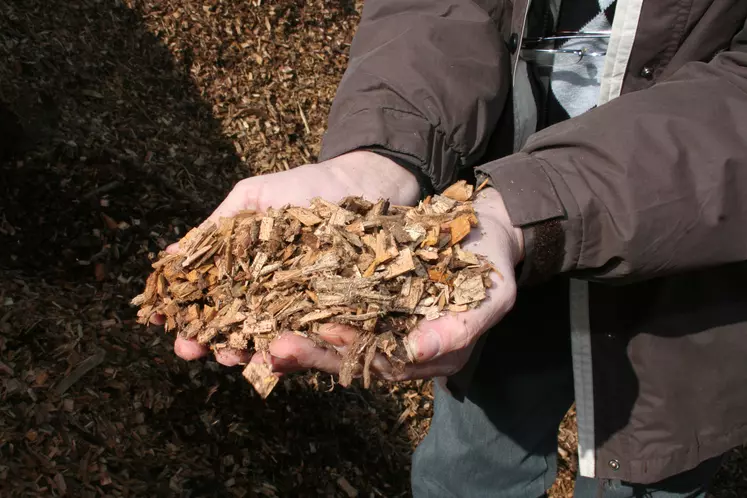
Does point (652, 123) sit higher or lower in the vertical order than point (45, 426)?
higher

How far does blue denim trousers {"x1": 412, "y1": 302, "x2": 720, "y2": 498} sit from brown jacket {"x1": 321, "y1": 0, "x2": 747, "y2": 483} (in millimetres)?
249

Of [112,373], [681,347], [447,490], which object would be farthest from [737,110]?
[112,373]

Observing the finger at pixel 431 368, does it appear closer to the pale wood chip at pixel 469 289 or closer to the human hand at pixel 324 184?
the pale wood chip at pixel 469 289

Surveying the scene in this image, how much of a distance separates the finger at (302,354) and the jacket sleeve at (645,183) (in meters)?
0.52

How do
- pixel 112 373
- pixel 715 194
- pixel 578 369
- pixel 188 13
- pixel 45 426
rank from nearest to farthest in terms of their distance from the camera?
pixel 715 194
pixel 578 369
pixel 45 426
pixel 112 373
pixel 188 13

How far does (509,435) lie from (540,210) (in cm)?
113

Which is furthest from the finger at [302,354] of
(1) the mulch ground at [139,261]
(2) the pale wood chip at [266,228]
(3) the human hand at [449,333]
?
(1) the mulch ground at [139,261]

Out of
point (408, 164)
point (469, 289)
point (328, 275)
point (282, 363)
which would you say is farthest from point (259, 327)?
point (408, 164)

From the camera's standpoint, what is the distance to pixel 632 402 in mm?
1772

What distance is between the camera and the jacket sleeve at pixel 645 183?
1.31m

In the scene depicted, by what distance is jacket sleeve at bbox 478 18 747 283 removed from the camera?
1306 mm

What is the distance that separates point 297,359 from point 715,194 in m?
0.98

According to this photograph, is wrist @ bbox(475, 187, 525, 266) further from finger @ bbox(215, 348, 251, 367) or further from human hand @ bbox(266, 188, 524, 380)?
finger @ bbox(215, 348, 251, 367)

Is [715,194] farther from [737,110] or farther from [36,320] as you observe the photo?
[36,320]
